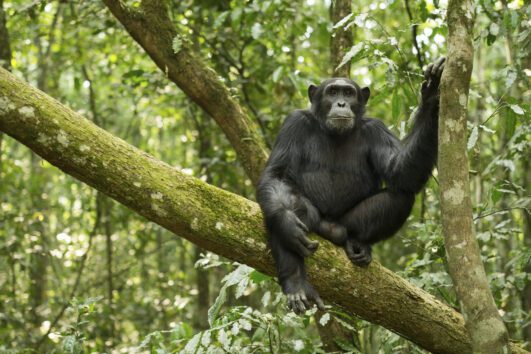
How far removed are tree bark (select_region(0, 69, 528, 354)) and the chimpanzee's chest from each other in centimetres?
78

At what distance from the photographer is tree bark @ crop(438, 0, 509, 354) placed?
3.81m

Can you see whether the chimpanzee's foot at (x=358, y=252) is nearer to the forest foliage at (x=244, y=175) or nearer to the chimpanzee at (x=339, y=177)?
the chimpanzee at (x=339, y=177)

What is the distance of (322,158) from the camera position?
19.4ft

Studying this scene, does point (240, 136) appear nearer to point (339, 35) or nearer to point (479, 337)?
point (339, 35)

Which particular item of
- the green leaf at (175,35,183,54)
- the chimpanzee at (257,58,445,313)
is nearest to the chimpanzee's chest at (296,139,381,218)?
the chimpanzee at (257,58,445,313)

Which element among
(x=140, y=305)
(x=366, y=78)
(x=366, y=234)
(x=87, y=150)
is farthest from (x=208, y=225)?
(x=366, y=78)

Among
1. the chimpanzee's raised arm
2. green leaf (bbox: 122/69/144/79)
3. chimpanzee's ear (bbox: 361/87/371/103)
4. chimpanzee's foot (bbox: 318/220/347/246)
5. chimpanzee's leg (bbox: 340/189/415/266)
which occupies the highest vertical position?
green leaf (bbox: 122/69/144/79)

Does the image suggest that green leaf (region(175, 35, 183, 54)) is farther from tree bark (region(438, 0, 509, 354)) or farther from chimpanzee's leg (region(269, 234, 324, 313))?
tree bark (region(438, 0, 509, 354))

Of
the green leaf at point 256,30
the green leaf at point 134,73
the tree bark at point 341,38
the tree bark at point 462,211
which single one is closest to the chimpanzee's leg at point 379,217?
the tree bark at point 462,211

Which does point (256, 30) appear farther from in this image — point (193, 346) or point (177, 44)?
point (193, 346)

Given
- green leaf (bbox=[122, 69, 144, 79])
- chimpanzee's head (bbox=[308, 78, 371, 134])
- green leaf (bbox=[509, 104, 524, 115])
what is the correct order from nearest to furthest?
green leaf (bbox=[509, 104, 524, 115]) < chimpanzee's head (bbox=[308, 78, 371, 134]) < green leaf (bbox=[122, 69, 144, 79])

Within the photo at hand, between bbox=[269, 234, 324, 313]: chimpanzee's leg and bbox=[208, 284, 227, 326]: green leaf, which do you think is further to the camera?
bbox=[208, 284, 227, 326]: green leaf

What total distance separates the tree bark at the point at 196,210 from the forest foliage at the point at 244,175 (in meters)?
0.67

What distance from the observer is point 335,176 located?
579 cm
